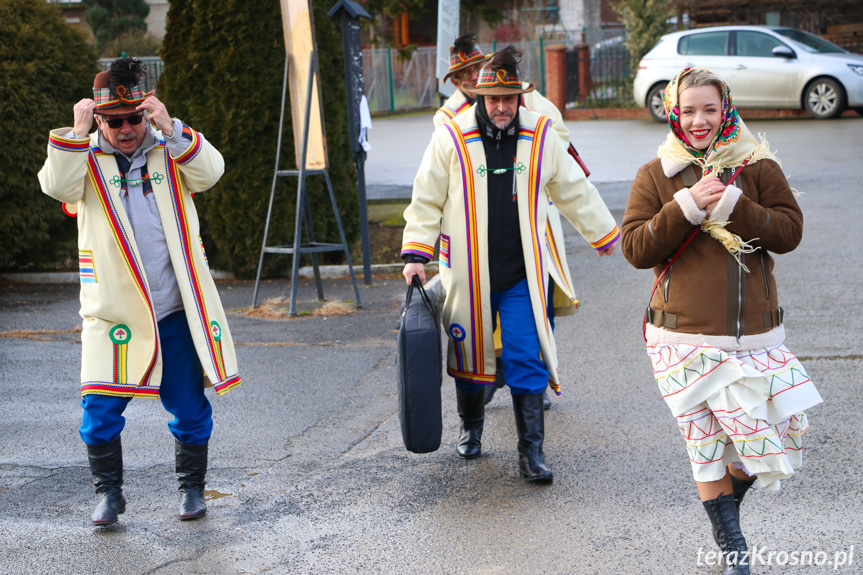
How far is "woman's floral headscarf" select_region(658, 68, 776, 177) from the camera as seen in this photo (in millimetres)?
3512

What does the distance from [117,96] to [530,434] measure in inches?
93.2

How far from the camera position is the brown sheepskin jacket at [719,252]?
11.4 feet

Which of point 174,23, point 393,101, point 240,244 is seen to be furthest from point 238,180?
point 393,101

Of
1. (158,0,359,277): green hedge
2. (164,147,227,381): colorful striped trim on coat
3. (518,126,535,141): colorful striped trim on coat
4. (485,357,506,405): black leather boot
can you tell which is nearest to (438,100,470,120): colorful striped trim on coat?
(518,126,535,141): colorful striped trim on coat

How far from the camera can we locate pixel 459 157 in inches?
185

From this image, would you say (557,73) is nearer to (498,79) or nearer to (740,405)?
(498,79)

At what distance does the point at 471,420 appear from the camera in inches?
198

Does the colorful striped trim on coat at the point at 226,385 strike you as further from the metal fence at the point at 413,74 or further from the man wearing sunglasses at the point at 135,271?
the metal fence at the point at 413,74

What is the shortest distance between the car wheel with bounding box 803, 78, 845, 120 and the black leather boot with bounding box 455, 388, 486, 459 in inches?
620

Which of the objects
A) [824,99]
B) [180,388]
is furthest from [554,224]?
[824,99]

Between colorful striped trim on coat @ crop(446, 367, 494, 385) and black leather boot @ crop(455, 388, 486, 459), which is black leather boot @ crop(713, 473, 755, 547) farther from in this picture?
black leather boot @ crop(455, 388, 486, 459)

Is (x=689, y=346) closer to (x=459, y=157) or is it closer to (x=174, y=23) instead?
(x=459, y=157)

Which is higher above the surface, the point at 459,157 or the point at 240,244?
the point at 459,157

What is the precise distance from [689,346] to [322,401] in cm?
298
